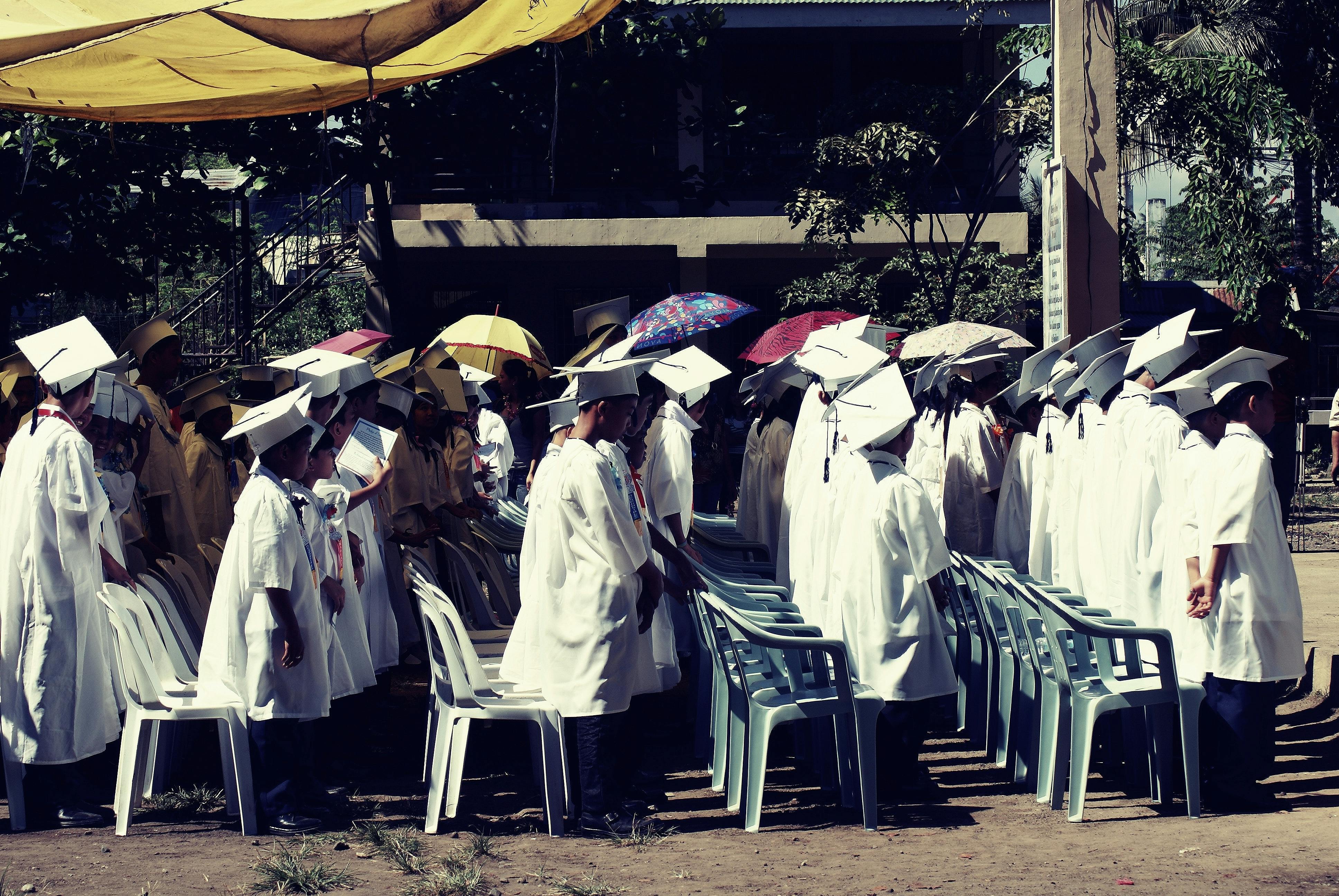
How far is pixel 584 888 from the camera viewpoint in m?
4.80

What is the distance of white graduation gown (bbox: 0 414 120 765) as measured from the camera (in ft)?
18.6

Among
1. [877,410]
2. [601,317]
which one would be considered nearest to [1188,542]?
[877,410]

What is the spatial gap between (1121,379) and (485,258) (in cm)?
1251

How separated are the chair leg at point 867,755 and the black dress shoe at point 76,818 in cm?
300

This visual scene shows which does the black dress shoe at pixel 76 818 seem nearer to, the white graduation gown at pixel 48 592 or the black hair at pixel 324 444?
the white graduation gown at pixel 48 592

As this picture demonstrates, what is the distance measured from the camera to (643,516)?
5.86m

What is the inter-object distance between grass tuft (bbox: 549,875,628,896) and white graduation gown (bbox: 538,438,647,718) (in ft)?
2.41

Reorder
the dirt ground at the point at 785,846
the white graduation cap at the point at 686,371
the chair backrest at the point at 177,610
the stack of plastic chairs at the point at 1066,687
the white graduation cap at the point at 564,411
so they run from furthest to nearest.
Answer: the white graduation cap at the point at 686,371 < the white graduation cap at the point at 564,411 < the chair backrest at the point at 177,610 < the stack of plastic chairs at the point at 1066,687 < the dirt ground at the point at 785,846

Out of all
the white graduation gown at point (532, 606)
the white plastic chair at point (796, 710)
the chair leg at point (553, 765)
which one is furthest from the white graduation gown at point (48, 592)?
the white plastic chair at point (796, 710)

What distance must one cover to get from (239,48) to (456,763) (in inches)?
118

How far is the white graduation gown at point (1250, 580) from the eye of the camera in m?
5.62

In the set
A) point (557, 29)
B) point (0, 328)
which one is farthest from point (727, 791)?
point (0, 328)

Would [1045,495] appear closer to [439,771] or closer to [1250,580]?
[1250,580]

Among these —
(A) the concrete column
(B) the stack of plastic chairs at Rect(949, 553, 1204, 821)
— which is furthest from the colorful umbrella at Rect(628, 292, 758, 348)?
(B) the stack of plastic chairs at Rect(949, 553, 1204, 821)
